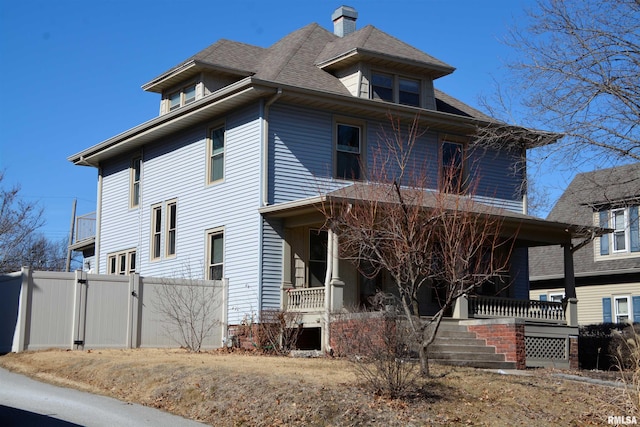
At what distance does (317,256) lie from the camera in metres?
23.1

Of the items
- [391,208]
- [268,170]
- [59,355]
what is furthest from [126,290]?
[391,208]

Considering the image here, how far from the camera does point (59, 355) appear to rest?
18.6 meters

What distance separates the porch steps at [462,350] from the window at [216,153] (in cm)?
817

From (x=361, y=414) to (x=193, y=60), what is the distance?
1632cm

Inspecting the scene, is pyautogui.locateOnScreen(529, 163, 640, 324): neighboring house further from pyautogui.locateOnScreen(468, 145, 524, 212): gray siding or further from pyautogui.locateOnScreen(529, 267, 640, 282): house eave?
pyautogui.locateOnScreen(468, 145, 524, 212): gray siding

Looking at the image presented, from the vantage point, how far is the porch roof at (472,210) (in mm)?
18562

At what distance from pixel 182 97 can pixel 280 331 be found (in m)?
9.86

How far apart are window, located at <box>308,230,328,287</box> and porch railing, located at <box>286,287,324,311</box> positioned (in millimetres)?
1188

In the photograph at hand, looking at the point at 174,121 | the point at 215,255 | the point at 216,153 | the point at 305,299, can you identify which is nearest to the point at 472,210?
the point at 305,299

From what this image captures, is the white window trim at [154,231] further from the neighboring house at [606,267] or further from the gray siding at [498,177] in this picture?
the neighboring house at [606,267]

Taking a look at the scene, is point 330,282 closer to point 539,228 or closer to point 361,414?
point 539,228

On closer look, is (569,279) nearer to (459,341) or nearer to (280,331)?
(459,341)

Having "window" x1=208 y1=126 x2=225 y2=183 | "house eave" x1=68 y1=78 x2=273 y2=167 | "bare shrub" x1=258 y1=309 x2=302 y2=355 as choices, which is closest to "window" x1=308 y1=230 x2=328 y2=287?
"bare shrub" x1=258 y1=309 x2=302 y2=355

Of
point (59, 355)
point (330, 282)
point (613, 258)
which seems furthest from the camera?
point (613, 258)
